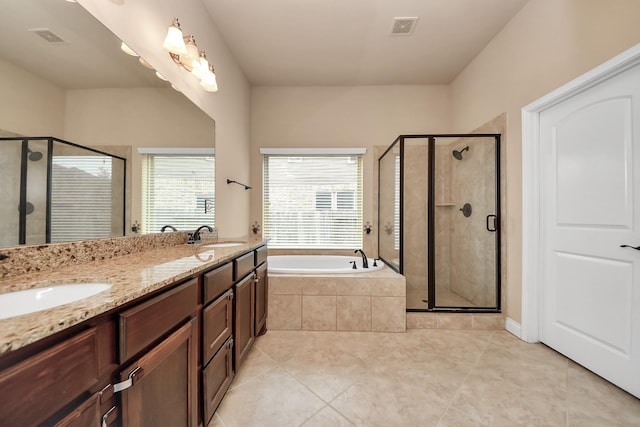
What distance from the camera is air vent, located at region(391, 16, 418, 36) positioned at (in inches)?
88.6

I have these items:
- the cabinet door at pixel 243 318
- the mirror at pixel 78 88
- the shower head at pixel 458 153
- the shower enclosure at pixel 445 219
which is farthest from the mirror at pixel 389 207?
the mirror at pixel 78 88

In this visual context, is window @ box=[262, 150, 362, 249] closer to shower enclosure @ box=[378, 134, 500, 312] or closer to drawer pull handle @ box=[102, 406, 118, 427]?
shower enclosure @ box=[378, 134, 500, 312]

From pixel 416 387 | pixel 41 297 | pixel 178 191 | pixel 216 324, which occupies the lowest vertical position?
pixel 416 387

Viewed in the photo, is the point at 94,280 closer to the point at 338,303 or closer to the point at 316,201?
the point at 338,303

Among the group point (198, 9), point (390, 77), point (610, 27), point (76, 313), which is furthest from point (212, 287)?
point (390, 77)

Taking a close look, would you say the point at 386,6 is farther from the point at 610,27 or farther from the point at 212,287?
the point at 212,287

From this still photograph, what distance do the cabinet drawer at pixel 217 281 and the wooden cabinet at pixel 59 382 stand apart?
0.47 m

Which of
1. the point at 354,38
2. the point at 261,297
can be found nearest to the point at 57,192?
the point at 261,297

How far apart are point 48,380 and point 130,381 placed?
25cm

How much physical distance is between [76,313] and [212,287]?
66 cm

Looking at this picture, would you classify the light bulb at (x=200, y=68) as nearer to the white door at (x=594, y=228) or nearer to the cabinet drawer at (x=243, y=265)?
the cabinet drawer at (x=243, y=265)

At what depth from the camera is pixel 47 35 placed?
96 cm

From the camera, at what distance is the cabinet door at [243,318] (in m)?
1.50

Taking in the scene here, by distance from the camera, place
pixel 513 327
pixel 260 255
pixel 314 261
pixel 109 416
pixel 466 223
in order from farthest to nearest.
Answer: pixel 314 261 → pixel 466 223 → pixel 513 327 → pixel 260 255 → pixel 109 416
